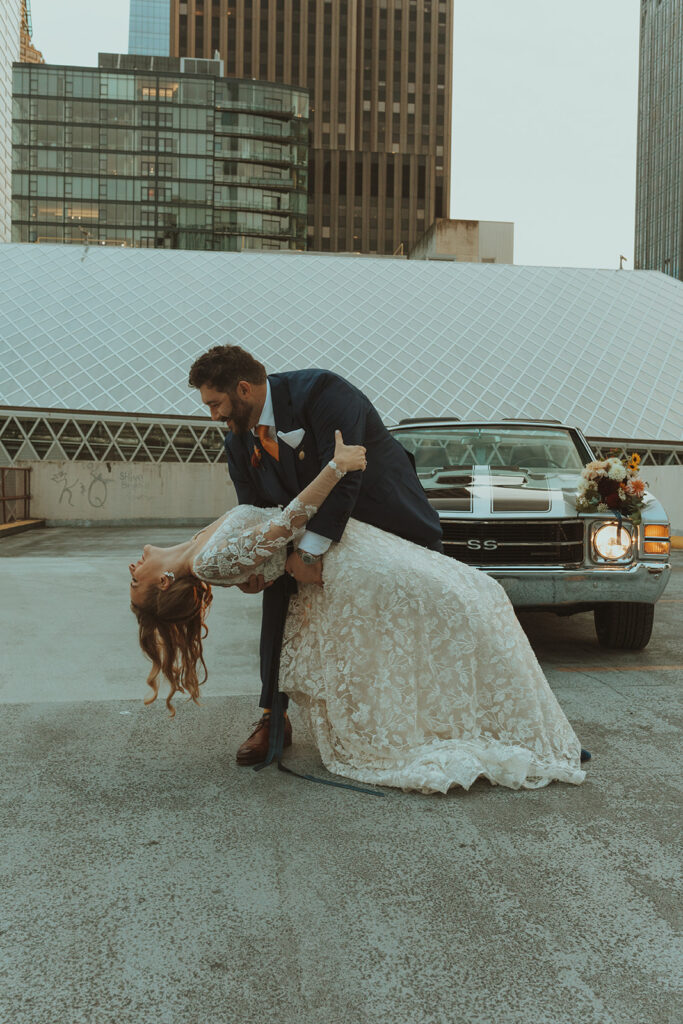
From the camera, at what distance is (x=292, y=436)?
11.5ft

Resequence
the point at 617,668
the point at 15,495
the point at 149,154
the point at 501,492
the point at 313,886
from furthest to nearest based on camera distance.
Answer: the point at 149,154, the point at 15,495, the point at 501,492, the point at 617,668, the point at 313,886

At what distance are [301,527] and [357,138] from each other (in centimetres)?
12858

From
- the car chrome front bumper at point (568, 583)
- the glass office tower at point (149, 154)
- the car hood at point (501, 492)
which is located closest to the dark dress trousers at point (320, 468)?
the car chrome front bumper at point (568, 583)

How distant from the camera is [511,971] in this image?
2.15 meters

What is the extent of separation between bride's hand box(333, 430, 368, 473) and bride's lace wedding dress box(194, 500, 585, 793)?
234 millimetres

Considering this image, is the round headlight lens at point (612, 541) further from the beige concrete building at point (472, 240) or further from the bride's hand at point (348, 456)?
the beige concrete building at point (472, 240)

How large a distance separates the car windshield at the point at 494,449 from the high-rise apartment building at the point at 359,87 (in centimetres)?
11433

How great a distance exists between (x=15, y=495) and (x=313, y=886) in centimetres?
2158

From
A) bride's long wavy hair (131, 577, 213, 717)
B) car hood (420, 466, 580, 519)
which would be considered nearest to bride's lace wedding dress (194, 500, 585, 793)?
bride's long wavy hair (131, 577, 213, 717)

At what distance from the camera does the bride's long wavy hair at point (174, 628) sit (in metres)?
3.57

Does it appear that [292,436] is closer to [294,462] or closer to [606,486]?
[294,462]

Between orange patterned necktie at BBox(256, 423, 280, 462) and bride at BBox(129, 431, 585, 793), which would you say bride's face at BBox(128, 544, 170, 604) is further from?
orange patterned necktie at BBox(256, 423, 280, 462)

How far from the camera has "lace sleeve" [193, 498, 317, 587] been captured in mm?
3314

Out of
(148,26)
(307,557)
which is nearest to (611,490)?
(307,557)
